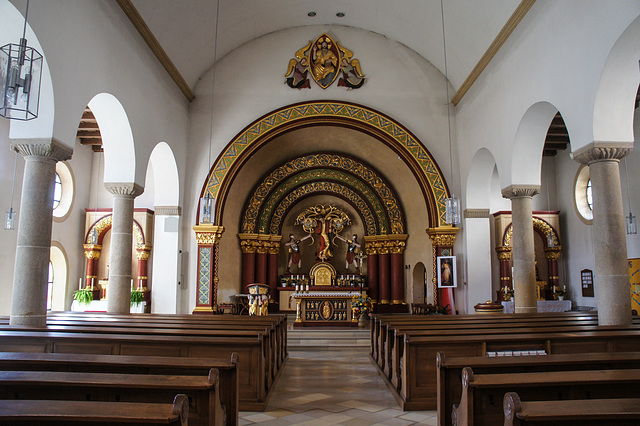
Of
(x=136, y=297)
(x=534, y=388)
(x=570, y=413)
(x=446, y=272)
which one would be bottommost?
(x=534, y=388)

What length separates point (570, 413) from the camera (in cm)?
253

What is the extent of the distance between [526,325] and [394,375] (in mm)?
2171

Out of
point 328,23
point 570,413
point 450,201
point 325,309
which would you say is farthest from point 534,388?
point 328,23

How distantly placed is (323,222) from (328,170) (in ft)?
6.30

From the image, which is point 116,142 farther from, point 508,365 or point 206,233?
point 508,365

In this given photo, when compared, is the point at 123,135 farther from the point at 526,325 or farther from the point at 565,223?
the point at 565,223

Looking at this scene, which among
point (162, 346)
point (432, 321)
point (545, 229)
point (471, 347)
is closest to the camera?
point (162, 346)

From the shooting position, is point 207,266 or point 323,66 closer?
point 207,266

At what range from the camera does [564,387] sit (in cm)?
366

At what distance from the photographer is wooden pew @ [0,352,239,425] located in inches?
158

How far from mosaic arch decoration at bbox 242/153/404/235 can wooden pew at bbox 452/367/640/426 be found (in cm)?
1262

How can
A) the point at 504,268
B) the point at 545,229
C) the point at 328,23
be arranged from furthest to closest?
1. the point at 545,229
2. the point at 504,268
3. the point at 328,23

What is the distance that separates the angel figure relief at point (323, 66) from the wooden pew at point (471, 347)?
1030 centimetres

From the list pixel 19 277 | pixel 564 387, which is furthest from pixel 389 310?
pixel 564 387
